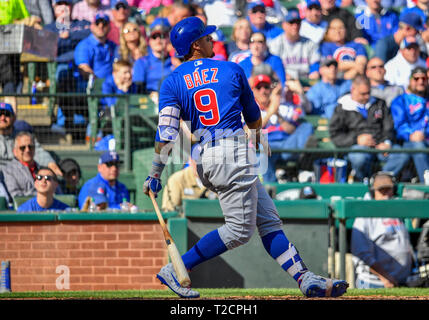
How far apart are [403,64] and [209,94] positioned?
7.06 metres

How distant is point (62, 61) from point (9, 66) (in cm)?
71

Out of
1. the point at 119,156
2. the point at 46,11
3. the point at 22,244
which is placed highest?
the point at 46,11

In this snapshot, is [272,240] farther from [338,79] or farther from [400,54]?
[400,54]

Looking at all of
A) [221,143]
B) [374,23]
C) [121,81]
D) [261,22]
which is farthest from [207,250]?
[374,23]

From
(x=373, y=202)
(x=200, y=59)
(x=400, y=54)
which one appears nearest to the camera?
(x=200, y=59)

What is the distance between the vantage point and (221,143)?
18.1 feet

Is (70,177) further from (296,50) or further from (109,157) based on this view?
(296,50)

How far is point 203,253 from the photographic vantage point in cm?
573

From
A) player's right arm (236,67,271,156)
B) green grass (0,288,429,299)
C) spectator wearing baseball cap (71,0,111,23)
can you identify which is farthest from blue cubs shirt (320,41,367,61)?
player's right arm (236,67,271,156)

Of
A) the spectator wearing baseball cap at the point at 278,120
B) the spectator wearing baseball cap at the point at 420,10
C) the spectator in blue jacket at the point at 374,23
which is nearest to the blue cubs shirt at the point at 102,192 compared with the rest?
the spectator wearing baseball cap at the point at 278,120

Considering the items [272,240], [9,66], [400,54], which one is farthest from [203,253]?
[400,54]

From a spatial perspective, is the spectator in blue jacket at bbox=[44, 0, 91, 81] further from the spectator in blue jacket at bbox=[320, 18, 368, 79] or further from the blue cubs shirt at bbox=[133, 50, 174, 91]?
the spectator in blue jacket at bbox=[320, 18, 368, 79]

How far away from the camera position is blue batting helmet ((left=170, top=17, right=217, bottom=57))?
563cm

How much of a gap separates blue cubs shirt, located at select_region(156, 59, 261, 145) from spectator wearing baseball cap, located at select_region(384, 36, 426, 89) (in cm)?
667
